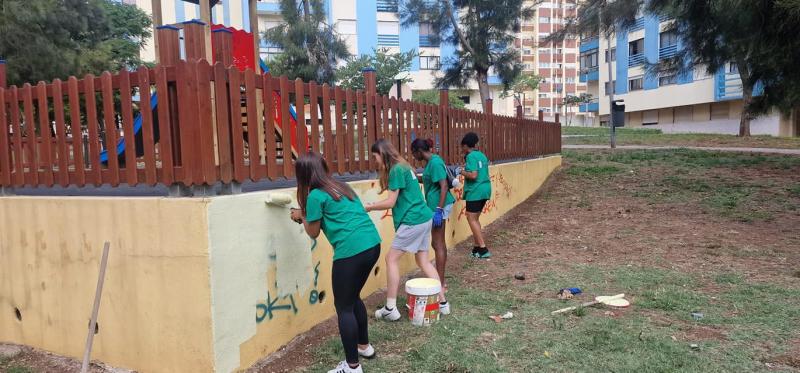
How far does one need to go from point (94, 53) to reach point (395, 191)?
14.0 m

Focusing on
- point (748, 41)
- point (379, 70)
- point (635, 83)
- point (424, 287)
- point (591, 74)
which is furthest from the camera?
point (591, 74)

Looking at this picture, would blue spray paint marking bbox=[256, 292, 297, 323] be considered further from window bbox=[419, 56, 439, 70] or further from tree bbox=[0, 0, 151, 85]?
window bbox=[419, 56, 439, 70]

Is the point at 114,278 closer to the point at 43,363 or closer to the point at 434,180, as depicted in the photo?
the point at 43,363

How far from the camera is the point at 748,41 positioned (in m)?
8.35

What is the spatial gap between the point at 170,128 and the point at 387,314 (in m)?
2.10

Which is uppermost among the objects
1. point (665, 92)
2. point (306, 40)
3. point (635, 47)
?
point (635, 47)

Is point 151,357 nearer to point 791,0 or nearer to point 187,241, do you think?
point 187,241

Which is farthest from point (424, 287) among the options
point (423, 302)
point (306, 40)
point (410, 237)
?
point (306, 40)

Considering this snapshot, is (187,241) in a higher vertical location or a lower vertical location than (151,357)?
higher

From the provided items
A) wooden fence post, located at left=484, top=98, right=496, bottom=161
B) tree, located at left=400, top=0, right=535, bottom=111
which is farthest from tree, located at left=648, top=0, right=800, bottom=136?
tree, located at left=400, top=0, right=535, bottom=111

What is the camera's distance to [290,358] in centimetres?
364

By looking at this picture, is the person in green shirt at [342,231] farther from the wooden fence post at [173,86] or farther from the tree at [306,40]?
the tree at [306,40]

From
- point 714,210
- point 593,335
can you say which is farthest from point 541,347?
point 714,210

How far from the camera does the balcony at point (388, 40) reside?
43344 millimetres
